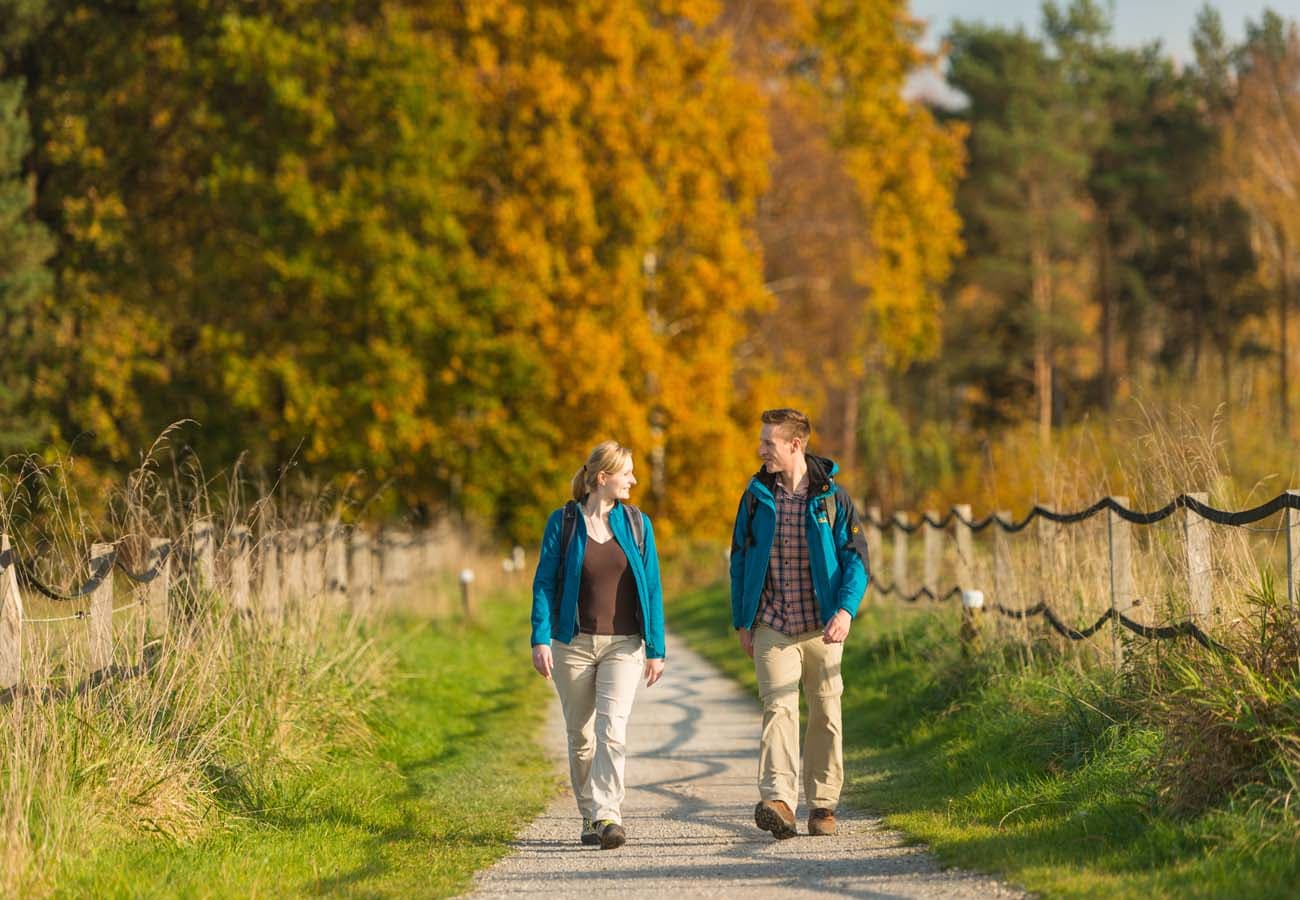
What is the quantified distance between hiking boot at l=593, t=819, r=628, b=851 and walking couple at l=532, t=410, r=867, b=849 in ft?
0.29

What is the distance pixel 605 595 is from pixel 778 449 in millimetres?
1140

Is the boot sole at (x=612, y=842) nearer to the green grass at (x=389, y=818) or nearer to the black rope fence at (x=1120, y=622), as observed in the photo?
the green grass at (x=389, y=818)

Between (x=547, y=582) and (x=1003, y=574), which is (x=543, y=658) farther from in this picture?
(x=1003, y=574)

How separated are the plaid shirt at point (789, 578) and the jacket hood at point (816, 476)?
102mm

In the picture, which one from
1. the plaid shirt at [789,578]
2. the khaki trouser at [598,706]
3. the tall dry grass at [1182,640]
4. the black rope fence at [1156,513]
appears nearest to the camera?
the tall dry grass at [1182,640]

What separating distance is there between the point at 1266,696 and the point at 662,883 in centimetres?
269

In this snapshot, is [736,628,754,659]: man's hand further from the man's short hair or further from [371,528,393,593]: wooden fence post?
[371,528,393,593]: wooden fence post

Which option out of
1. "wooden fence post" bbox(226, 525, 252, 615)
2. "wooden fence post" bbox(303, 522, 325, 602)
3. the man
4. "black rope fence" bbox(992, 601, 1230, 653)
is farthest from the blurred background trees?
the man

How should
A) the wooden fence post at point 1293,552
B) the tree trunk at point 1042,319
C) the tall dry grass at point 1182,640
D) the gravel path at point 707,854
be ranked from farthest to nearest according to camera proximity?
the tree trunk at point 1042,319, the wooden fence post at point 1293,552, the gravel path at point 707,854, the tall dry grass at point 1182,640

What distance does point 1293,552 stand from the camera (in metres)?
7.93

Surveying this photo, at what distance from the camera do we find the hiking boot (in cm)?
845

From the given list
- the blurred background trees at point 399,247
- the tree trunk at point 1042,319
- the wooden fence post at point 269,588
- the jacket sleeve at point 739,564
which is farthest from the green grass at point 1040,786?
the tree trunk at point 1042,319

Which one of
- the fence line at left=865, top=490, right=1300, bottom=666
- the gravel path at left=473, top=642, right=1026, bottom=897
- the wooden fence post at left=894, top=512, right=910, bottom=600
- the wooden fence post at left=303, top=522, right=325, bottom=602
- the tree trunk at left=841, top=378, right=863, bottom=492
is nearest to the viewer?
the gravel path at left=473, top=642, right=1026, bottom=897

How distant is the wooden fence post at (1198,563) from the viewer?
8.81m
